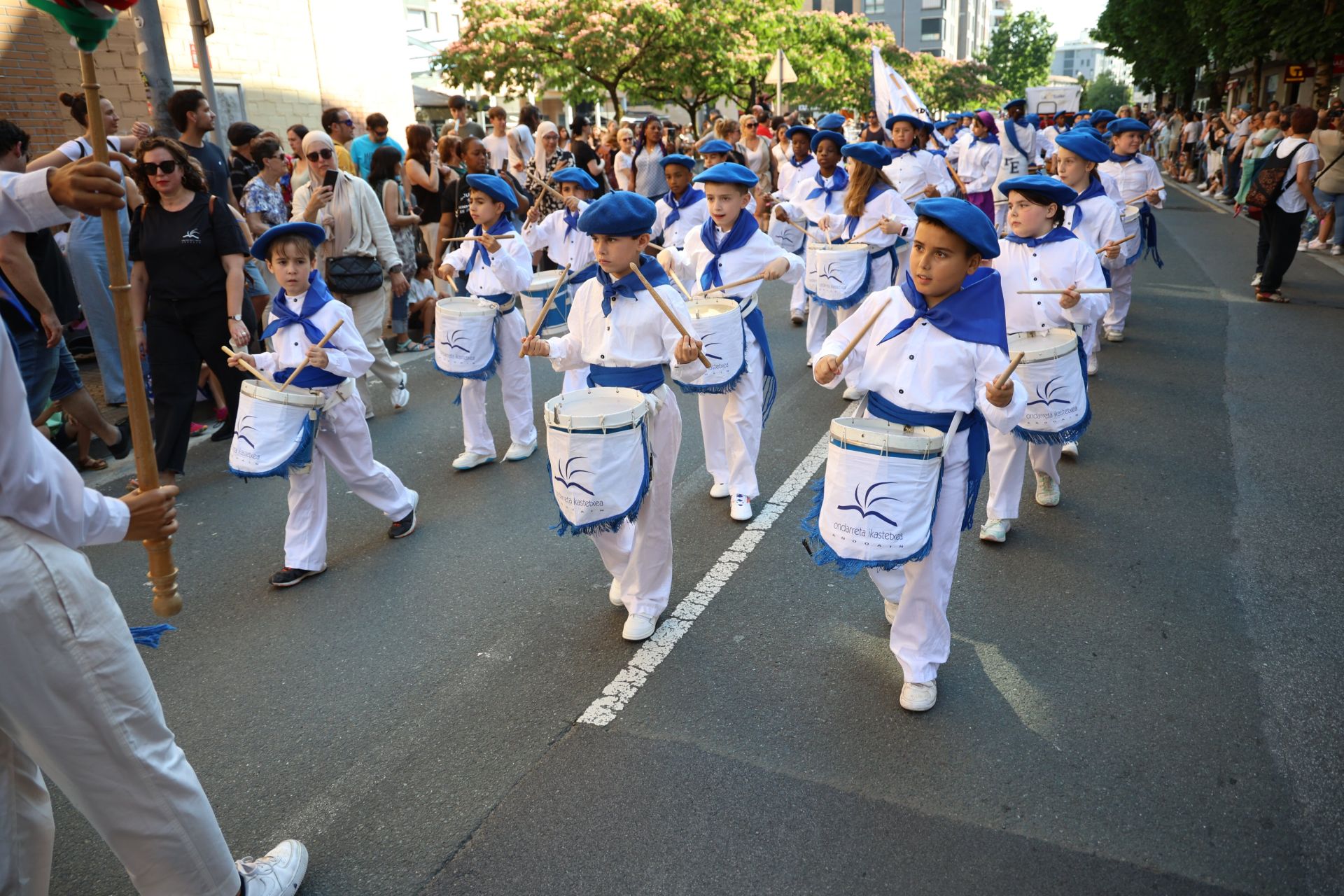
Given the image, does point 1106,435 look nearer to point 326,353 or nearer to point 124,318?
point 326,353

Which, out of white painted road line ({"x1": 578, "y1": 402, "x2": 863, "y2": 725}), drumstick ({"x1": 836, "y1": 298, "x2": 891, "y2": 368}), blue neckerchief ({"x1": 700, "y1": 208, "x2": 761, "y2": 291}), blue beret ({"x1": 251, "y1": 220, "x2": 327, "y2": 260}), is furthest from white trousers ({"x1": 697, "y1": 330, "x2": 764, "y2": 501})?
blue beret ({"x1": 251, "y1": 220, "x2": 327, "y2": 260})

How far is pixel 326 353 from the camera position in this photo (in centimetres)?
479

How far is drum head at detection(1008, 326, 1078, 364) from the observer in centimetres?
463

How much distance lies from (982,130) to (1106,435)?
7.28 meters

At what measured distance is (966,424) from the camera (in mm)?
3604

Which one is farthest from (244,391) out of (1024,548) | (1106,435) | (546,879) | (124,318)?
(1106,435)

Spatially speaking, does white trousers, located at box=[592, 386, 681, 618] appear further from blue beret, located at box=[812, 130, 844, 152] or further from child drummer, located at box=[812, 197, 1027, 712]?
blue beret, located at box=[812, 130, 844, 152]

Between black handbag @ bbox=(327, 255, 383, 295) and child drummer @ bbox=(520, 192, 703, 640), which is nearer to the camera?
child drummer @ bbox=(520, 192, 703, 640)

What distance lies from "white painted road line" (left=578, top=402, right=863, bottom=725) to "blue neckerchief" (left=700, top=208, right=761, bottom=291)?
1346mm

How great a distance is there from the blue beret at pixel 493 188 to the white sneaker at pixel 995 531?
12.0 feet

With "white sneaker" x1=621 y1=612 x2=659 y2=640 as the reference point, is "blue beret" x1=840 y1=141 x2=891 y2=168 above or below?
above

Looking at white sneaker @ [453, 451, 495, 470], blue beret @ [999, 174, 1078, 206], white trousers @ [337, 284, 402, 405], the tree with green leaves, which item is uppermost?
the tree with green leaves

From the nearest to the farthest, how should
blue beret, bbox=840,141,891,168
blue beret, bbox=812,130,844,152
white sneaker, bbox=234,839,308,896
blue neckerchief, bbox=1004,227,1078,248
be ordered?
white sneaker, bbox=234,839,308,896
blue neckerchief, bbox=1004,227,1078,248
blue beret, bbox=840,141,891,168
blue beret, bbox=812,130,844,152

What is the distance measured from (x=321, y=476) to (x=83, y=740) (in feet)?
9.67
